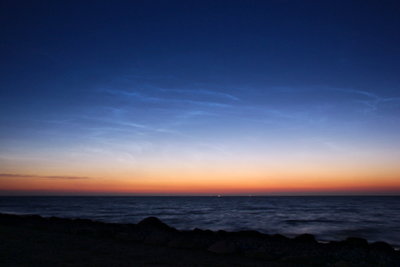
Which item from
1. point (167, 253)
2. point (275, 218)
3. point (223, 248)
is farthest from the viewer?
point (275, 218)

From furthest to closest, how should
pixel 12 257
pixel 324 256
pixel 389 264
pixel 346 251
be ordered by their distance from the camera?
pixel 346 251 → pixel 324 256 → pixel 389 264 → pixel 12 257

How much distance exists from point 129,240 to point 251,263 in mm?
6567

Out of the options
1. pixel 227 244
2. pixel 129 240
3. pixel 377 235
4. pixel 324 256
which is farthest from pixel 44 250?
pixel 377 235

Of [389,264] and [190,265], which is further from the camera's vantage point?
[389,264]

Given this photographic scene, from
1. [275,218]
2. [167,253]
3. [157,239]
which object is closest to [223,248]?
[167,253]

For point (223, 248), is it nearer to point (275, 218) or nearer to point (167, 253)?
point (167, 253)

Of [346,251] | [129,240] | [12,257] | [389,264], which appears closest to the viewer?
[12,257]

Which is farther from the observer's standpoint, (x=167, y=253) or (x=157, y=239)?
(x=157, y=239)

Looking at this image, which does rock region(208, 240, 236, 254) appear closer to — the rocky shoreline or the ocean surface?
the rocky shoreline

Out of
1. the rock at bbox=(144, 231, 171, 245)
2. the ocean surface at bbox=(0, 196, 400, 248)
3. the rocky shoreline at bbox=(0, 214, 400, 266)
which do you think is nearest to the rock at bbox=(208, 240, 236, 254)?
the rocky shoreline at bbox=(0, 214, 400, 266)

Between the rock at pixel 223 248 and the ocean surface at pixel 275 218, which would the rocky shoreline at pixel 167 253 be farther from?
the ocean surface at pixel 275 218

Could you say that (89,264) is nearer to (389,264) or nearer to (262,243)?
(262,243)

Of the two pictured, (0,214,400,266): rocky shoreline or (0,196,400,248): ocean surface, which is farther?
(0,196,400,248): ocean surface

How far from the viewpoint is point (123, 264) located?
372 inches
